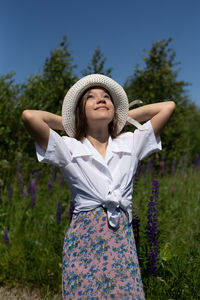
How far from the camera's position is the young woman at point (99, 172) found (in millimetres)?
1825

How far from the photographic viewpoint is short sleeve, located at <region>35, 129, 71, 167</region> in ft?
6.51

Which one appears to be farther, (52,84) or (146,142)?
(52,84)

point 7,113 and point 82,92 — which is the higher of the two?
point 7,113

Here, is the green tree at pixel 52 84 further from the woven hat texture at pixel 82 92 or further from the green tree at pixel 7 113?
the woven hat texture at pixel 82 92

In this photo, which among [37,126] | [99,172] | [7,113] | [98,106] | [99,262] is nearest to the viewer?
[99,262]

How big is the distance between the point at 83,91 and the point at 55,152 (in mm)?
574

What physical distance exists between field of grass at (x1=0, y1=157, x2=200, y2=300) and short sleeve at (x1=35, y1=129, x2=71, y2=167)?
0.90 meters

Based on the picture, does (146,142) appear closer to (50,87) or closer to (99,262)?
(99,262)

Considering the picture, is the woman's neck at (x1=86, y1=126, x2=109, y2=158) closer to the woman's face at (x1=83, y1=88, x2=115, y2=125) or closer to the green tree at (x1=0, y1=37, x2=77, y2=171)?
the woman's face at (x1=83, y1=88, x2=115, y2=125)

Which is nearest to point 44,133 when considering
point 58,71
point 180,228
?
point 180,228

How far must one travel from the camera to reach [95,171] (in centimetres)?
204

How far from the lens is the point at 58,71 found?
603 centimetres

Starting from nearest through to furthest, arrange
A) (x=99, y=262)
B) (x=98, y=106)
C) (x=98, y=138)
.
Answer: (x=99, y=262) < (x=98, y=106) < (x=98, y=138)

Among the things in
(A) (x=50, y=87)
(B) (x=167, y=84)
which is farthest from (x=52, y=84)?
(B) (x=167, y=84)
